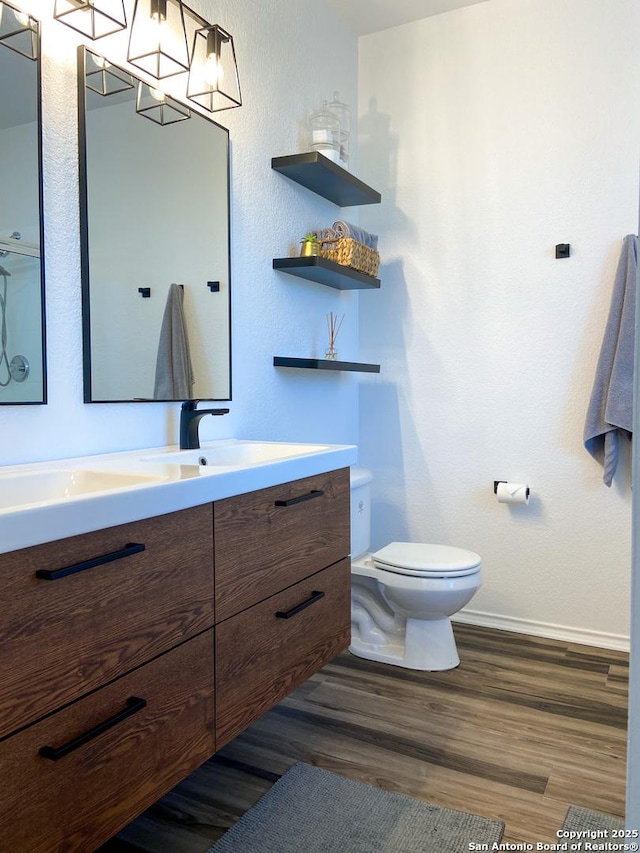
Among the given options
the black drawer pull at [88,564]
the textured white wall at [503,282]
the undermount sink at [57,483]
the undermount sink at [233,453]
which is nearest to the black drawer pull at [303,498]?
the undermount sink at [233,453]

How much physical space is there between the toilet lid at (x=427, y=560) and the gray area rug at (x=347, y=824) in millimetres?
828

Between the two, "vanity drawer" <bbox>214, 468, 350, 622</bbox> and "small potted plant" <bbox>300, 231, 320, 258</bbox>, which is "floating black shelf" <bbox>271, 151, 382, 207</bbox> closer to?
"small potted plant" <bbox>300, 231, 320, 258</bbox>

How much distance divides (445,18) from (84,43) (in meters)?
1.92

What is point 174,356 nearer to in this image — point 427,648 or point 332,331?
point 332,331

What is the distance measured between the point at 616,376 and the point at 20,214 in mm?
2175

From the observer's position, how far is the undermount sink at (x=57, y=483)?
139 centimetres

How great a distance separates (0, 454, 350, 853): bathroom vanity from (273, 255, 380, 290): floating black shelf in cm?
102

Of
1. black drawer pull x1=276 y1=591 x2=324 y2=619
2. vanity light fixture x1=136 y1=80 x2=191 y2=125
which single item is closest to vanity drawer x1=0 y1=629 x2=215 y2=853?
black drawer pull x1=276 y1=591 x2=324 y2=619

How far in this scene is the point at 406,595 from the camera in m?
2.47

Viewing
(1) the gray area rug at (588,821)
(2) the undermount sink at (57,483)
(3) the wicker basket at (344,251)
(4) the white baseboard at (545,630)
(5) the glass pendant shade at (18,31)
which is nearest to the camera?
Result: (2) the undermount sink at (57,483)

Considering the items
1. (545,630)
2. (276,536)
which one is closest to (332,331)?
(276,536)

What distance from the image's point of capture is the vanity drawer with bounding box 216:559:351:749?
1.47m

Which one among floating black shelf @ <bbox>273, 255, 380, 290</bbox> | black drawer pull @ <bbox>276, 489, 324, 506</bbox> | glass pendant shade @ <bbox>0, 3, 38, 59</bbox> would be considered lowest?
black drawer pull @ <bbox>276, 489, 324, 506</bbox>

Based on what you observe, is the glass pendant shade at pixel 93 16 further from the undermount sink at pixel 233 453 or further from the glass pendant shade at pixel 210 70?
the undermount sink at pixel 233 453
